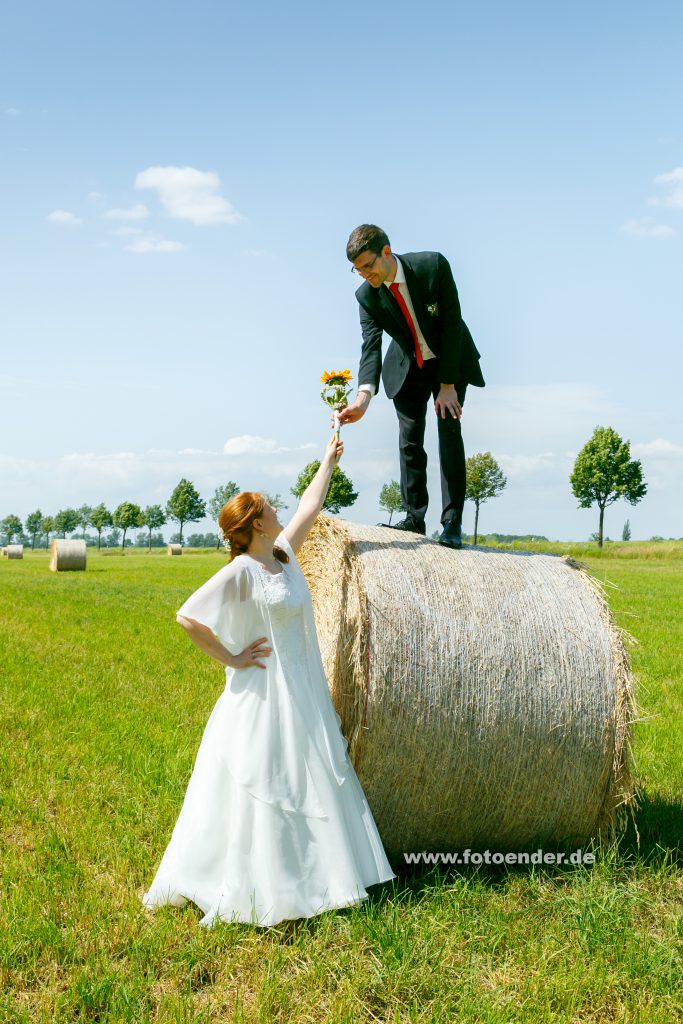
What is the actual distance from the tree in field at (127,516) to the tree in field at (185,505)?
4169mm

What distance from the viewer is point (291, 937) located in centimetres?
410

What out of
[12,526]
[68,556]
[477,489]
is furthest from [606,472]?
[12,526]

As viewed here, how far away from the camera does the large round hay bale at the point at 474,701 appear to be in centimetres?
463

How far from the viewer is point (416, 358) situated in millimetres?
5797

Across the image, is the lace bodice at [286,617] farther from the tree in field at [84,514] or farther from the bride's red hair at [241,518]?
the tree in field at [84,514]

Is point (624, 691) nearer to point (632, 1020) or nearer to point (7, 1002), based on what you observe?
point (632, 1020)

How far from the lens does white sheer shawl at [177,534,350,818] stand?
4305 millimetres

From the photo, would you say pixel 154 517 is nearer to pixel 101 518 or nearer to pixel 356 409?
pixel 101 518

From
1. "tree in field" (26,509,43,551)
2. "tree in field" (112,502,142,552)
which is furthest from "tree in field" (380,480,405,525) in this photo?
"tree in field" (26,509,43,551)

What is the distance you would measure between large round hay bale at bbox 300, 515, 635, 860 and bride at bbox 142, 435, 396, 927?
23 centimetres

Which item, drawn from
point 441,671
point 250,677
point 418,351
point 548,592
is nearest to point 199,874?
point 250,677

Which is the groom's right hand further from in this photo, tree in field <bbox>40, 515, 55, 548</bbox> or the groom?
tree in field <bbox>40, 515, 55, 548</bbox>

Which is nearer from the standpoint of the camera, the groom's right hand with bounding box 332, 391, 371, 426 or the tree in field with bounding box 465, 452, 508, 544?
the groom's right hand with bounding box 332, 391, 371, 426

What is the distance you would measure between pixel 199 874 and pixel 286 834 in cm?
46
